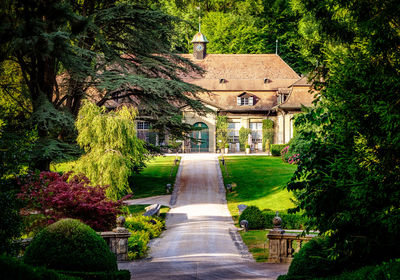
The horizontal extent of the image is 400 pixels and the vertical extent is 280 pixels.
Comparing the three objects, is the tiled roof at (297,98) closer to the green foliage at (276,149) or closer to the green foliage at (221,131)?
the green foliage at (276,149)

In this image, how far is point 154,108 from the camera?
27.3 m

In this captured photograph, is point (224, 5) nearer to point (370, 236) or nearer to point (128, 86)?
point (128, 86)

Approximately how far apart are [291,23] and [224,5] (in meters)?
11.2

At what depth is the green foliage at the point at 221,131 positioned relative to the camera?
161 ft

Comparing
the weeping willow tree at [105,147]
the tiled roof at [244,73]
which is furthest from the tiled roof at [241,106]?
the weeping willow tree at [105,147]

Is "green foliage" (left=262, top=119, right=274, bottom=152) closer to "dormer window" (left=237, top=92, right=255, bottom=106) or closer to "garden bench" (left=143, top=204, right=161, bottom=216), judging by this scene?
"dormer window" (left=237, top=92, right=255, bottom=106)

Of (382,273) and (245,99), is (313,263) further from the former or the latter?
(245,99)

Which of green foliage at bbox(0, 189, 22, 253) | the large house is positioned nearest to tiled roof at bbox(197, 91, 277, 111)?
the large house

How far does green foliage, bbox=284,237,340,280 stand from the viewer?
29.4ft

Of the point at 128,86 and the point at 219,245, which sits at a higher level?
the point at 128,86

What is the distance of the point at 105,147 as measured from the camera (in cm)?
2233

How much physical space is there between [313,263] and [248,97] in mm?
42879

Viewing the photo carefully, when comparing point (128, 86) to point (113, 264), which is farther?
point (128, 86)

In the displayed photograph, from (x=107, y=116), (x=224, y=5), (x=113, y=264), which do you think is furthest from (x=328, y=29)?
(x=224, y=5)
